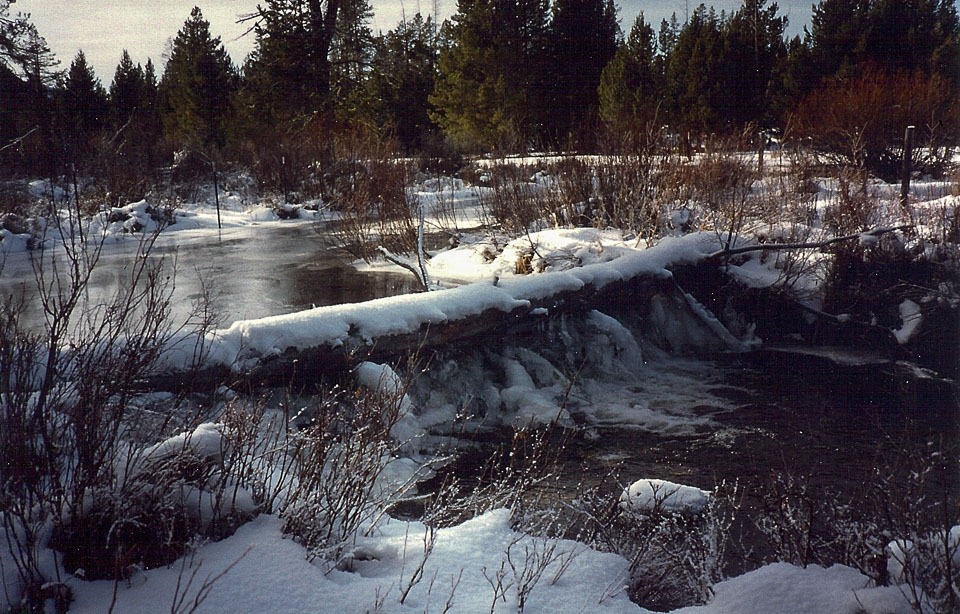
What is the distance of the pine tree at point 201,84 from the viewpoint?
34.1 metres

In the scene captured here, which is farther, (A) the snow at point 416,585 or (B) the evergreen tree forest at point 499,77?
(B) the evergreen tree forest at point 499,77

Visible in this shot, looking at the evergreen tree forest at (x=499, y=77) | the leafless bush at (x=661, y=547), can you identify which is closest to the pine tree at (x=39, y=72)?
the leafless bush at (x=661, y=547)

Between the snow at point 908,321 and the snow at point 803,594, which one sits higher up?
the snow at point 803,594

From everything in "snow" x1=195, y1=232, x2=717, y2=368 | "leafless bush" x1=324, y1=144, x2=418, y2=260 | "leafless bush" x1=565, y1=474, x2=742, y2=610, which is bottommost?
"leafless bush" x1=565, y1=474, x2=742, y2=610

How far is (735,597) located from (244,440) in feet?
7.26

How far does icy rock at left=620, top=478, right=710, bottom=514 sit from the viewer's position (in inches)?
173

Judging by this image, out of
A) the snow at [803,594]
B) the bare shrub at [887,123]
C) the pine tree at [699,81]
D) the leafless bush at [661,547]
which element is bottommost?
the leafless bush at [661,547]

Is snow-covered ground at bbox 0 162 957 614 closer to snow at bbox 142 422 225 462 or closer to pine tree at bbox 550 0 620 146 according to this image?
snow at bbox 142 422 225 462

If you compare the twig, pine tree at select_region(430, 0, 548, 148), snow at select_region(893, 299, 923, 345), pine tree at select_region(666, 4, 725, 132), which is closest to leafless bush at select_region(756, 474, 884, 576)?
the twig

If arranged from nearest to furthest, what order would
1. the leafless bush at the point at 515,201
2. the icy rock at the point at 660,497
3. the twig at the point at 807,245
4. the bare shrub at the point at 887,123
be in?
the icy rock at the point at 660,497 < the twig at the point at 807,245 < the leafless bush at the point at 515,201 < the bare shrub at the point at 887,123

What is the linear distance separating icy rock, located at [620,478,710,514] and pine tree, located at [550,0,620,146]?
32613 millimetres

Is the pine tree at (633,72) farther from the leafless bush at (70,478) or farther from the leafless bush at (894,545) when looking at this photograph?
the leafless bush at (70,478)

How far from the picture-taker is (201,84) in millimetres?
34875

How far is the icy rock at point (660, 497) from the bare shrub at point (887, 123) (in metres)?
15.3
